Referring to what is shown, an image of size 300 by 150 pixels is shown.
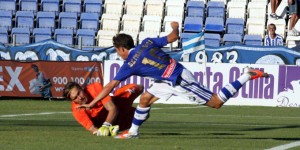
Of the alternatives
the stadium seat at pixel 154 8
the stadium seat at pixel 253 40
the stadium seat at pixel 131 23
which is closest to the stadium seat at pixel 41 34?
the stadium seat at pixel 131 23

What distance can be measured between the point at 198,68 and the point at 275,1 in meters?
6.14

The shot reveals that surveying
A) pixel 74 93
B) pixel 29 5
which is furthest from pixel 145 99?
pixel 29 5

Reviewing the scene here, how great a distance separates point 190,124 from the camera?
728 inches

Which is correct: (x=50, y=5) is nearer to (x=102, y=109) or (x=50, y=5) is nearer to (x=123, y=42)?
(x=102, y=109)

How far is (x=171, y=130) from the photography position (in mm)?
16438

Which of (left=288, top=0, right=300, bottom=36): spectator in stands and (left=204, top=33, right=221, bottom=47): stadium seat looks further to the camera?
(left=204, top=33, right=221, bottom=47): stadium seat

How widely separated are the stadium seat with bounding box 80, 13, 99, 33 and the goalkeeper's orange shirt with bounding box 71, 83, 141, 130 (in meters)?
19.3

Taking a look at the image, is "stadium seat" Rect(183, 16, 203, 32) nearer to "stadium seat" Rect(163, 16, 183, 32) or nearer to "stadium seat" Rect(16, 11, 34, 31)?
"stadium seat" Rect(163, 16, 183, 32)

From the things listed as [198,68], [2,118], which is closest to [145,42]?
[2,118]

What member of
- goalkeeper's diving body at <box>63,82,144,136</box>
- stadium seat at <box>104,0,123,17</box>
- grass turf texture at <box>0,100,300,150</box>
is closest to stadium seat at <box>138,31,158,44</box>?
stadium seat at <box>104,0,123,17</box>

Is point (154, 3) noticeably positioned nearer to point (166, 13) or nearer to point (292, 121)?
point (166, 13)

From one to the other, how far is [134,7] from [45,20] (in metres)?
3.31

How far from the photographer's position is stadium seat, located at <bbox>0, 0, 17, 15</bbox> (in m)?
35.9

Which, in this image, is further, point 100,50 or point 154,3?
point 154,3
